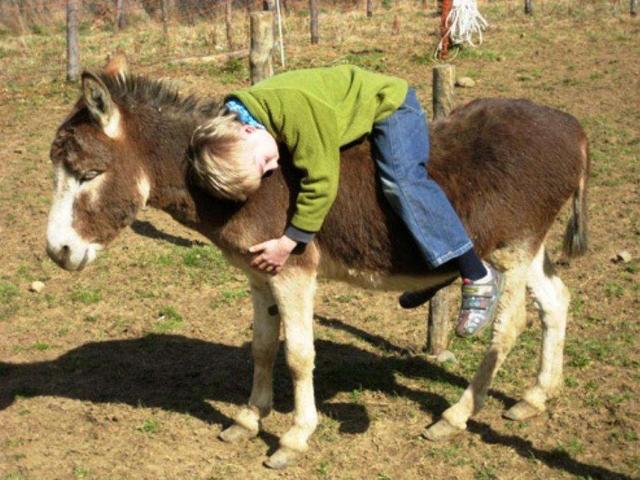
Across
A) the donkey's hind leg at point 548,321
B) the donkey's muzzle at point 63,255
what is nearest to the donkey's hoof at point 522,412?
the donkey's hind leg at point 548,321

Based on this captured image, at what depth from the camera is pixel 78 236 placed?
4172mm

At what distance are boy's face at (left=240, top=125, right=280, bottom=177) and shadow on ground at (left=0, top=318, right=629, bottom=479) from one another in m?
1.60

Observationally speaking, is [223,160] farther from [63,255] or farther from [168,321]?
[168,321]

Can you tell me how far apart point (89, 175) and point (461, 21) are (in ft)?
33.4

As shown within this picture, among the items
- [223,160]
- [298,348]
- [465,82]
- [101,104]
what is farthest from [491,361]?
[465,82]

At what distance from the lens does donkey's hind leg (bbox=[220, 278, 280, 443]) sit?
473 centimetres

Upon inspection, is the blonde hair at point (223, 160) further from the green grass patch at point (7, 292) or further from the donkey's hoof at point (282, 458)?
the green grass patch at point (7, 292)

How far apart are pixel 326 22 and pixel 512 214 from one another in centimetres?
1499

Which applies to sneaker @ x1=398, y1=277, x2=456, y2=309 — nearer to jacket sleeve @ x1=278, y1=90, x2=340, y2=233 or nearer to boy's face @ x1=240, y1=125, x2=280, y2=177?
jacket sleeve @ x1=278, y1=90, x2=340, y2=233

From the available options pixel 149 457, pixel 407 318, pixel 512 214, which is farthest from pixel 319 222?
pixel 407 318

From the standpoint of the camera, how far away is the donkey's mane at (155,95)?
4.25 m

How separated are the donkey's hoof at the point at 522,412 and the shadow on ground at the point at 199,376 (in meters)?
0.16

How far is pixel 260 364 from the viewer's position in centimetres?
483

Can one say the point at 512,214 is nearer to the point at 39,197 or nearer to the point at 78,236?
the point at 78,236
